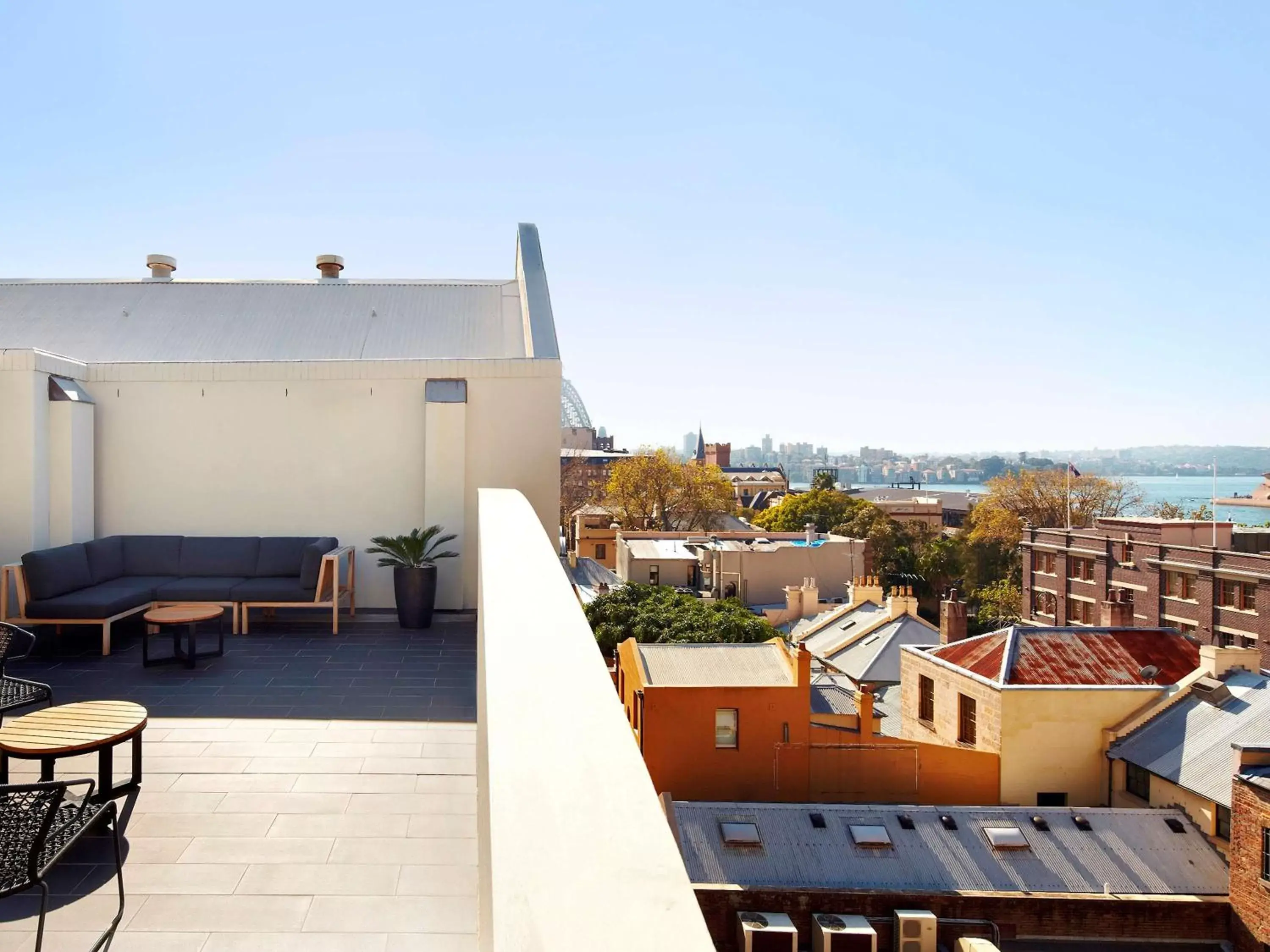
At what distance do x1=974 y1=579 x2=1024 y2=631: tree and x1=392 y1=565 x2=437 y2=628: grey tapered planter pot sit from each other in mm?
36504

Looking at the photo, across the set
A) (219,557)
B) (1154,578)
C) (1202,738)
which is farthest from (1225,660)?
(219,557)

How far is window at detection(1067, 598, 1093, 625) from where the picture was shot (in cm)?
3359

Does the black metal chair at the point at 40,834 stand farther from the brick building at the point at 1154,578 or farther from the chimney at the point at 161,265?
the brick building at the point at 1154,578

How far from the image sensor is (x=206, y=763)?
3.54 metres

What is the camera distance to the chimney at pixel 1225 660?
1893cm

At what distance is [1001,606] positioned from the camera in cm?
3856

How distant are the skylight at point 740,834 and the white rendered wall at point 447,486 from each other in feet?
33.6

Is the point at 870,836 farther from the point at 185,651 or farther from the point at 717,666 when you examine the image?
the point at 185,651

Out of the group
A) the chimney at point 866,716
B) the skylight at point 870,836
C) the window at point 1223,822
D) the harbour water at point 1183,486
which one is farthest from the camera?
the harbour water at point 1183,486

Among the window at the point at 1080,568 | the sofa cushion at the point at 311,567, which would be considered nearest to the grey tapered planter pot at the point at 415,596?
the sofa cushion at the point at 311,567

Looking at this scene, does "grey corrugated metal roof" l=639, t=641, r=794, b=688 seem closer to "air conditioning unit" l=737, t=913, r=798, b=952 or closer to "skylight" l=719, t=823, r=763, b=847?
"skylight" l=719, t=823, r=763, b=847

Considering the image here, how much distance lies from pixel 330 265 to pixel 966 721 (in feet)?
57.6

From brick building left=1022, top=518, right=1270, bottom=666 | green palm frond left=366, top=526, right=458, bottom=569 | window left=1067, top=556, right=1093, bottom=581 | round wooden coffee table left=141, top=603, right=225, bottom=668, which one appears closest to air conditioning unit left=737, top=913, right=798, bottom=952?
green palm frond left=366, top=526, right=458, bottom=569

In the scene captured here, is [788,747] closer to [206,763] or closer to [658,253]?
[206,763]
